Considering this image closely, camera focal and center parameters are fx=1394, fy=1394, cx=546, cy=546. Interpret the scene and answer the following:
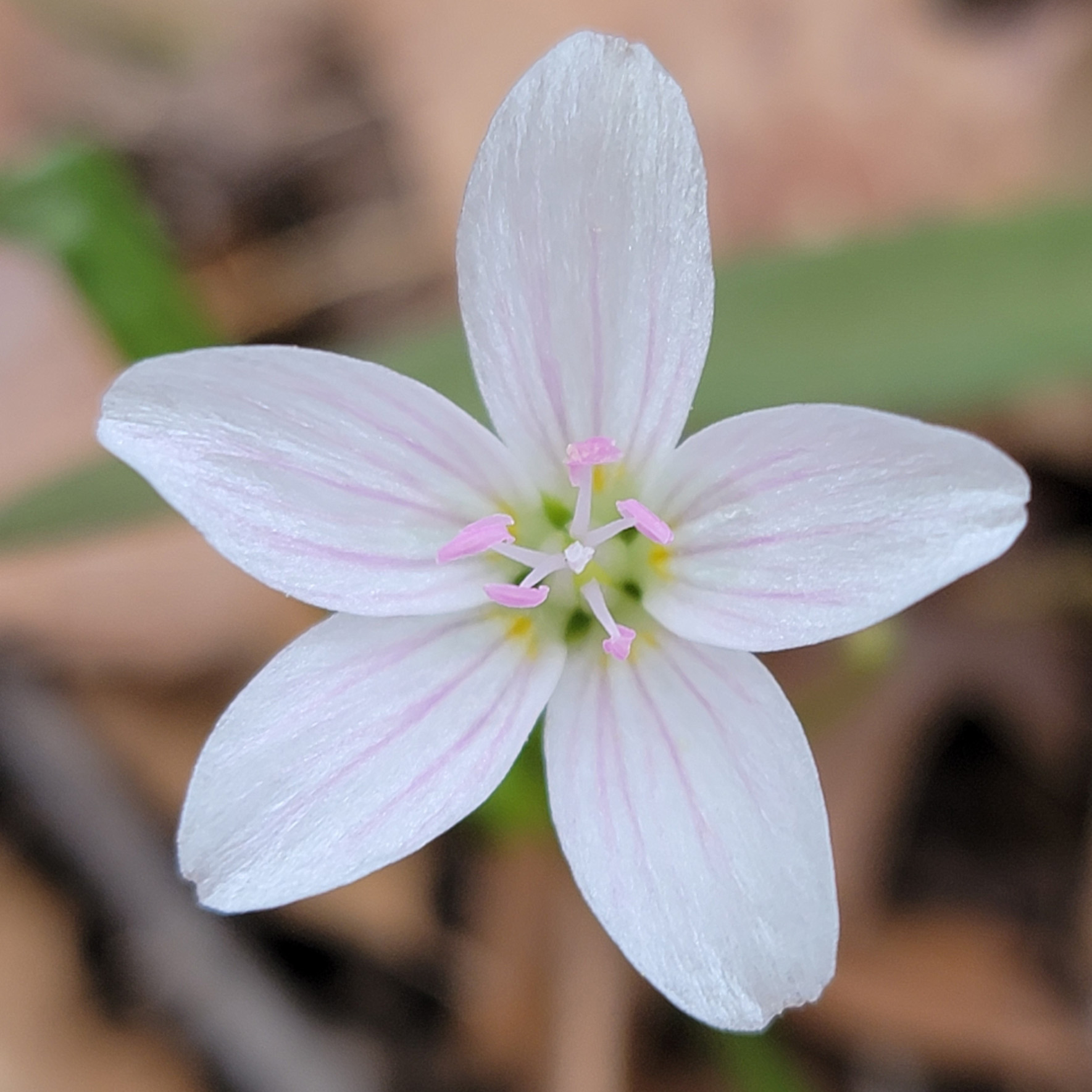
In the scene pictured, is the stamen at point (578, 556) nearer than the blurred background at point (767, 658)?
Yes

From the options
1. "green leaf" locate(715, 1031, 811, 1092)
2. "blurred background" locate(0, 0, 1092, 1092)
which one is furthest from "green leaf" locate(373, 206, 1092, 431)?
"green leaf" locate(715, 1031, 811, 1092)

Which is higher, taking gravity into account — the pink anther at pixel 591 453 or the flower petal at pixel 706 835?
the pink anther at pixel 591 453

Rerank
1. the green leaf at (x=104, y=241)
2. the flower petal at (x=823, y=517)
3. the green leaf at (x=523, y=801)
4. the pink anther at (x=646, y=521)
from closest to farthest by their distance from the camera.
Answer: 1. the flower petal at (x=823, y=517)
2. the pink anther at (x=646, y=521)
3. the green leaf at (x=104, y=241)
4. the green leaf at (x=523, y=801)

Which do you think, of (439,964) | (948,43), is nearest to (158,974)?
(439,964)

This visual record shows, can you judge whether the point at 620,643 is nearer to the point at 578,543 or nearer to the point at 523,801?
the point at 578,543

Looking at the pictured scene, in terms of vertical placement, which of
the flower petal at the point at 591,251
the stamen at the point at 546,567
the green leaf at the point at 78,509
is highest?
the flower petal at the point at 591,251

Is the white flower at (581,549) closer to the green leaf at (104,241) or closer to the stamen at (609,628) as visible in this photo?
the stamen at (609,628)

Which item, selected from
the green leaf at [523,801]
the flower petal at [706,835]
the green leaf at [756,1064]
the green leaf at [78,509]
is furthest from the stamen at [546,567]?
the green leaf at [756,1064]

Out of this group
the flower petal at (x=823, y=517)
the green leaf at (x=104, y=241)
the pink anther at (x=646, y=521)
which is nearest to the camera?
the flower petal at (x=823, y=517)
